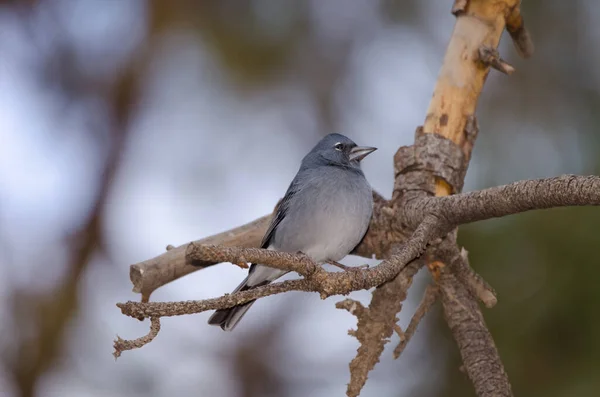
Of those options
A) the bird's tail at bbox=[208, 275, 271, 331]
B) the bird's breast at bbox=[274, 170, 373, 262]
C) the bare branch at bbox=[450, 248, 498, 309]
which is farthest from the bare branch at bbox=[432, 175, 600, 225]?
the bird's tail at bbox=[208, 275, 271, 331]

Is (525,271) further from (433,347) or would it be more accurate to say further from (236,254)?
(236,254)

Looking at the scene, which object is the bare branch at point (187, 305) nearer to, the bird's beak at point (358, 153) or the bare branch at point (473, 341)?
the bare branch at point (473, 341)

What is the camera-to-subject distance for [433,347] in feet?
20.0

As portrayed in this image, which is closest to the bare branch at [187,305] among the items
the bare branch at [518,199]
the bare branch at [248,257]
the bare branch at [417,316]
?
the bare branch at [248,257]

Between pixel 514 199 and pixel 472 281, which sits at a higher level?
pixel 514 199

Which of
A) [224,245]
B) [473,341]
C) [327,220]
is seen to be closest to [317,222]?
[327,220]

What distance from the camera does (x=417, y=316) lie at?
521cm

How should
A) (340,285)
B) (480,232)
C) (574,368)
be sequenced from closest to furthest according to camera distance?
(340,285) < (574,368) < (480,232)

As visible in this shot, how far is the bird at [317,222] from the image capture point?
5.34 meters

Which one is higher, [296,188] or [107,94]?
[107,94]

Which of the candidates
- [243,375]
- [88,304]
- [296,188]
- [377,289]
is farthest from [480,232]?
[88,304]

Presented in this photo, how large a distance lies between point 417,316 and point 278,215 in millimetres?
1268

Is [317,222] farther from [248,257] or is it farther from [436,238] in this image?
[248,257]

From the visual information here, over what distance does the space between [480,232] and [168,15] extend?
3.36m
